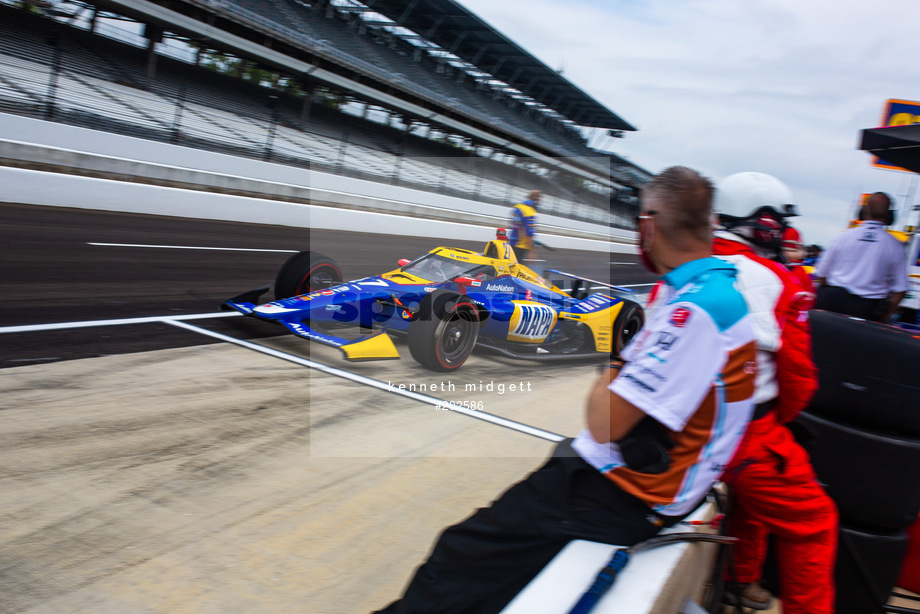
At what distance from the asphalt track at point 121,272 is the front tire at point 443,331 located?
1.63m

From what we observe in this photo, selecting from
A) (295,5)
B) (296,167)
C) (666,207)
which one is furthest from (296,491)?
(295,5)

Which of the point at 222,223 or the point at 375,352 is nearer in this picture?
the point at 375,352

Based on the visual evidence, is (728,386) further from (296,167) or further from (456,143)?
(456,143)

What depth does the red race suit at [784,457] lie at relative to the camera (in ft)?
6.28

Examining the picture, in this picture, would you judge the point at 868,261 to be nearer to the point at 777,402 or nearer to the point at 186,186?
the point at 777,402

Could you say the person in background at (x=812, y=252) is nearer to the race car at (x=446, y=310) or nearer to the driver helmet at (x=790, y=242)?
the race car at (x=446, y=310)

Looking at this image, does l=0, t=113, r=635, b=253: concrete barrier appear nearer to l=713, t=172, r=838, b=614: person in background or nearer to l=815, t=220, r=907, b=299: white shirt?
l=713, t=172, r=838, b=614: person in background

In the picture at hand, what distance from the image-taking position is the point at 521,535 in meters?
1.59

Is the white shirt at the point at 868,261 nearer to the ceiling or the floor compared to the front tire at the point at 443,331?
nearer to the ceiling

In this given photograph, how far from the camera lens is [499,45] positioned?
3625 centimetres

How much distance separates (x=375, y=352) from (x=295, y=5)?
2575 cm

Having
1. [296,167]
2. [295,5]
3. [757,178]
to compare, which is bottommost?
[757,178]

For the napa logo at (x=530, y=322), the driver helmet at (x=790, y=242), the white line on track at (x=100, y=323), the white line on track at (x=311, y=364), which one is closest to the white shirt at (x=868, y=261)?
the driver helmet at (x=790, y=242)

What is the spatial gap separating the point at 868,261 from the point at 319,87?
23.2 metres
